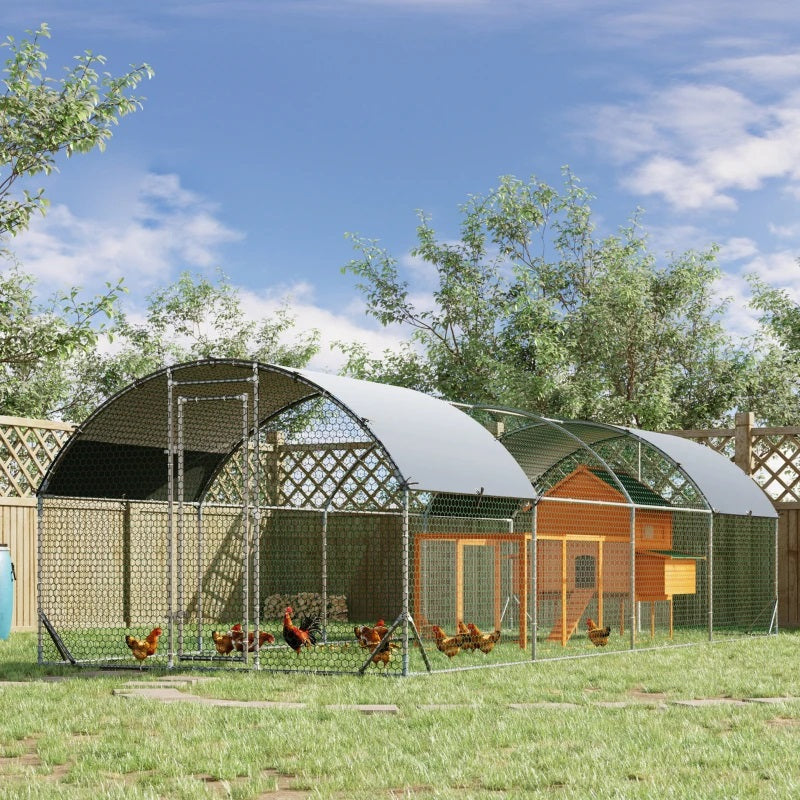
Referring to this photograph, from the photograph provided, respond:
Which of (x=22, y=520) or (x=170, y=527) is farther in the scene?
(x=22, y=520)

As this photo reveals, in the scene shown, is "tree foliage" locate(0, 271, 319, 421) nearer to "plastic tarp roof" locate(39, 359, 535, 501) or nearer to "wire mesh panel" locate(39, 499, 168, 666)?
"wire mesh panel" locate(39, 499, 168, 666)

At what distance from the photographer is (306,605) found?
583 inches

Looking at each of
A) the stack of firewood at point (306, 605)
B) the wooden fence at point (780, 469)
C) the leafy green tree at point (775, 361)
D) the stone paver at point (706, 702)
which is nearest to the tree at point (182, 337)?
the leafy green tree at point (775, 361)

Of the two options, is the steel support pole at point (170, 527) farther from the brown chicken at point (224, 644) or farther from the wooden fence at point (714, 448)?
the wooden fence at point (714, 448)

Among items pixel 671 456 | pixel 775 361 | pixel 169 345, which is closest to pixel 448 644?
pixel 671 456

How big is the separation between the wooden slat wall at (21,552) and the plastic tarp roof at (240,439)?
2.23m

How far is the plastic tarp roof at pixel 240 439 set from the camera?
28.1 feet

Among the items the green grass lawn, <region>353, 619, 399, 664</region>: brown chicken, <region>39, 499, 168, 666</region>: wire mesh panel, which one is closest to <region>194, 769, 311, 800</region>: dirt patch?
the green grass lawn

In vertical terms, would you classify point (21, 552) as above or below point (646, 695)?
above

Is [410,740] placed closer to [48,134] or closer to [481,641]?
[481,641]

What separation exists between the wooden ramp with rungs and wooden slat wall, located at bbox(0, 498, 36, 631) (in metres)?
5.44

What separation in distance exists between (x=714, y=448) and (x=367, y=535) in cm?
440

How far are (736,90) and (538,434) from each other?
7249mm

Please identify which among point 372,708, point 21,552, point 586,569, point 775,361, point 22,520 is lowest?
point 372,708
